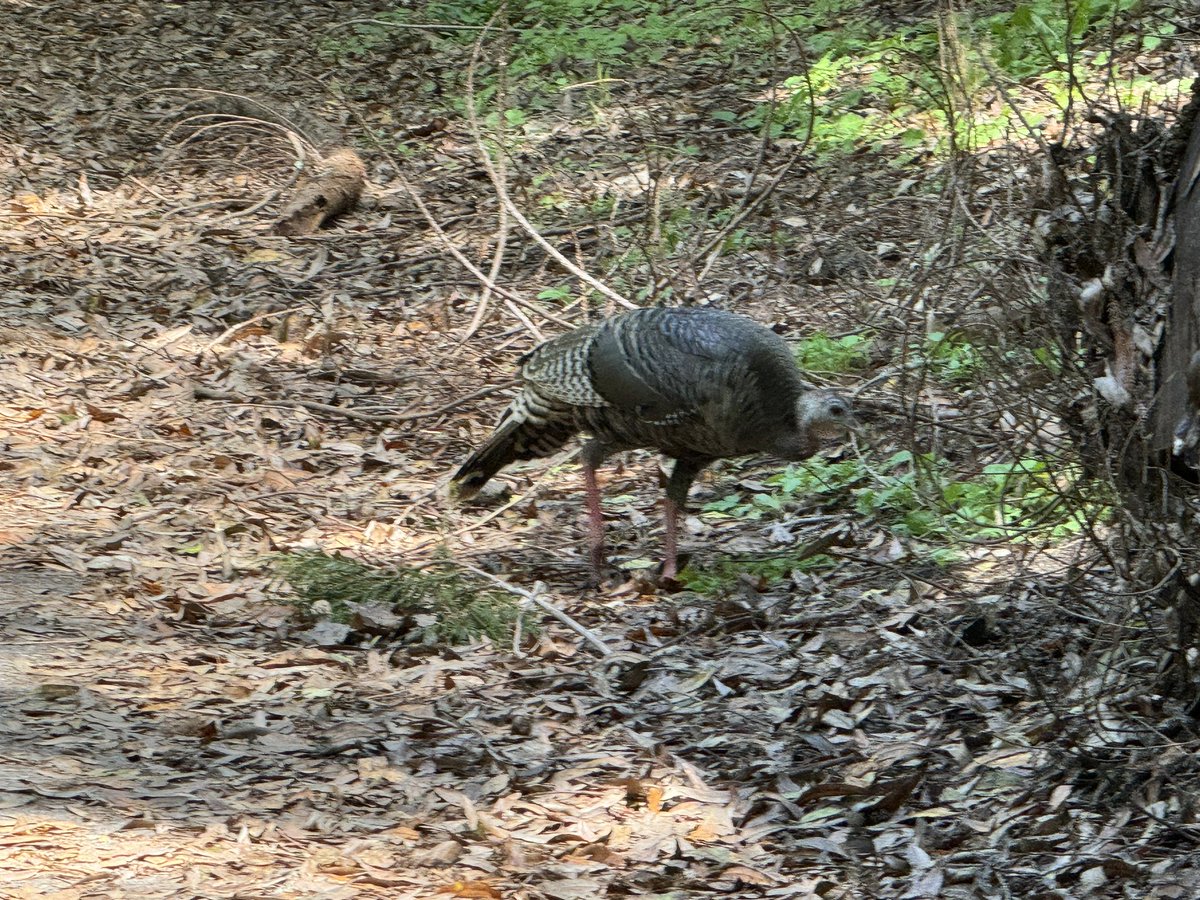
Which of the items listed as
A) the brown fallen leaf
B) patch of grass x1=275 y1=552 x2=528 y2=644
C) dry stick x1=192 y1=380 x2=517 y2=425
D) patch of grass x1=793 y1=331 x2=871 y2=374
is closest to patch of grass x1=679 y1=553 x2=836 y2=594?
patch of grass x1=275 y1=552 x2=528 y2=644

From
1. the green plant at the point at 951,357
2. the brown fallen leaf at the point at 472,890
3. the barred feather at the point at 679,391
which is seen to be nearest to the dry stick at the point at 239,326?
the barred feather at the point at 679,391

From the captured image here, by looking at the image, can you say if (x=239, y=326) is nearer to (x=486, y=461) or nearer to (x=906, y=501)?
(x=486, y=461)

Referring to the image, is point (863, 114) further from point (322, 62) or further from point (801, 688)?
point (801, 688)

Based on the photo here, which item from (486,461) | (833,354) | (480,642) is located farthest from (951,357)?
(480,642)

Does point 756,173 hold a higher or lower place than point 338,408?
higher

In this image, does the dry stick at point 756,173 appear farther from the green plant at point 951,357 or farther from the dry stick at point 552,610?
the dry stick at point 552,610

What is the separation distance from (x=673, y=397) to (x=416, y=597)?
130 cm

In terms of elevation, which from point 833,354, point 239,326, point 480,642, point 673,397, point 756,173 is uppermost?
point 756,173

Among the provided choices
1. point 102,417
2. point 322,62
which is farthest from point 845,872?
point 322,62

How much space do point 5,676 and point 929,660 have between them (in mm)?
3071

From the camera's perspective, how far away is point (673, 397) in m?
5.89

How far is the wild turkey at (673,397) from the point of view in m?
5.85

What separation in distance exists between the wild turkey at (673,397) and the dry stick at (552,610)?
501 millimetres

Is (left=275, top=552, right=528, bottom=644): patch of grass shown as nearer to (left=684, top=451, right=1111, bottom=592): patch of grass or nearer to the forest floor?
the forest floor
